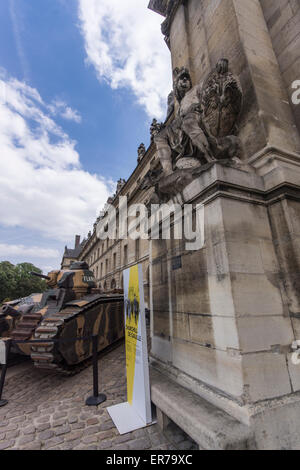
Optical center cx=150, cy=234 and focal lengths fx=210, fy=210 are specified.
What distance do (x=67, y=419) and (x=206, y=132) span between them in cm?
458

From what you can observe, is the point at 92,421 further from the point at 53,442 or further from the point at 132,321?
the point at 132,321

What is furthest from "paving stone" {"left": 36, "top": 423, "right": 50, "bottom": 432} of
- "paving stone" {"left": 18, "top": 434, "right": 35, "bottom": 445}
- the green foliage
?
the green foliage

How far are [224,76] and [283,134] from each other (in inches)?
46.5

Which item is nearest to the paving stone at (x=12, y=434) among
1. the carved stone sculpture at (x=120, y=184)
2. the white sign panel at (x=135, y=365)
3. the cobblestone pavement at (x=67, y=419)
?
the cobblestone pavement at (x=67, y=419)

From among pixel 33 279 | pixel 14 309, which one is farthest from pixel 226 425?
pixel 33 279

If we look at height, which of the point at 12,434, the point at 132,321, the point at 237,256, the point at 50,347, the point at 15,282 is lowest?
the point at 12,434

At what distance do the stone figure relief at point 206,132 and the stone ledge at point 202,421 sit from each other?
2.47m

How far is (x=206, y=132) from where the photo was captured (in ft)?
10.2

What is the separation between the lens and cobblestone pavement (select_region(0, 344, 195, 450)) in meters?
2.32

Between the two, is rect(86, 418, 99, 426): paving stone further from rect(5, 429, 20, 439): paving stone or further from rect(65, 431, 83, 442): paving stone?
rect(5, 429, 20, 439): paving stone

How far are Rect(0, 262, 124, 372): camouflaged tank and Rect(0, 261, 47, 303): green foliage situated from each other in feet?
100

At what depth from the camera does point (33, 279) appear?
3662 cm

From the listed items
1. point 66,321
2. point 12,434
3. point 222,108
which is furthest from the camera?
point 66,321

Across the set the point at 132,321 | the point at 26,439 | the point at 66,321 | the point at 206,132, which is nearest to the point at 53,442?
the point at 26,439
